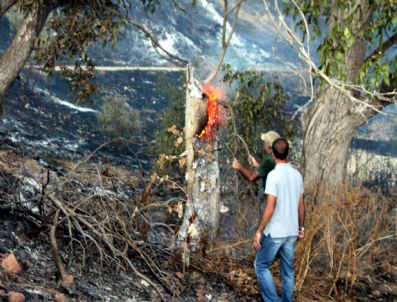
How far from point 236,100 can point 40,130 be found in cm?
1081

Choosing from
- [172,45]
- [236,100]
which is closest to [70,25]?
[236,100]

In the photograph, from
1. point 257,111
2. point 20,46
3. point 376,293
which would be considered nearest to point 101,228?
point 376,293

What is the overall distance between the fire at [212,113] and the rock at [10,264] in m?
2.57

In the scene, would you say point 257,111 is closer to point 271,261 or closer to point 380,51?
point 380,51

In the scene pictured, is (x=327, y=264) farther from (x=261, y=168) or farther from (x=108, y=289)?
(x=108, y=289)

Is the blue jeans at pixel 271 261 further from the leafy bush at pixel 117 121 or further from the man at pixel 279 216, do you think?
the leafy bush at pixel 117 121

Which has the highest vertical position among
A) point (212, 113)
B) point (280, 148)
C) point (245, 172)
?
point (212, 113)

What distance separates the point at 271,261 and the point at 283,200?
1.96ft

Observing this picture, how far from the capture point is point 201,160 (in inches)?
259

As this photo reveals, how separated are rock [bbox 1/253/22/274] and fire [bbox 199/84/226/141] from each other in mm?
2566

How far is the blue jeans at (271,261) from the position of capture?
16.6 feet

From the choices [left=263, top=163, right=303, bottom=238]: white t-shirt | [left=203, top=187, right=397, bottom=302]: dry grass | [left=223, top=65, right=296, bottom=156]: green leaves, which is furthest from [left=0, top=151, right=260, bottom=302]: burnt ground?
[left=223, top=65, right=296, bottom=156]: green leaves

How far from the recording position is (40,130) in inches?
781

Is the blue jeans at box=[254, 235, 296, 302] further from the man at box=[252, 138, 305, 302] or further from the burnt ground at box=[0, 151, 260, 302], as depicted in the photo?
the burnt ground at box=[0, 151, 260, 302]
